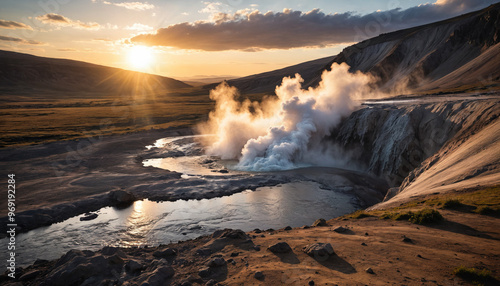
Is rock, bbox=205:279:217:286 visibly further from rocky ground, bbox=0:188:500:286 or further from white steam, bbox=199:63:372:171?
white steam, bbox=199:63:372:171

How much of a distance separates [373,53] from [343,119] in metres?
83.3

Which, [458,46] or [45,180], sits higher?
[458,46]

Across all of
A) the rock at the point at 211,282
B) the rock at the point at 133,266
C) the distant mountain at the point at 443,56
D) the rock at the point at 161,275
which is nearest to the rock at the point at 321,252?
the rock at the point at 211,282

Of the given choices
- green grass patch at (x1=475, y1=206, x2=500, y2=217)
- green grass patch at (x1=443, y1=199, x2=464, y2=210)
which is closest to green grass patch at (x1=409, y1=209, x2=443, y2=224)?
green grass patch at (x1=443, y1=199, x2=464, y2=210)

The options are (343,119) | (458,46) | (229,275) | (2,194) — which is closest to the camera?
(229,275)

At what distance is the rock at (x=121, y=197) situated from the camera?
25.5 metres

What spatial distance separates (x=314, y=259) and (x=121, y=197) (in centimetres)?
1991

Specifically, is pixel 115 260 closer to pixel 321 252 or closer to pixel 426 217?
pixel 321 252

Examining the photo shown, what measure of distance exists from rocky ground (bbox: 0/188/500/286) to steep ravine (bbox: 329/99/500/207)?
21.0 ft

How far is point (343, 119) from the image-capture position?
43.4 meters

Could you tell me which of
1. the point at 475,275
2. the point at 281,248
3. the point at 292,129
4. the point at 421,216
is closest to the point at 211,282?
the point at 281,248

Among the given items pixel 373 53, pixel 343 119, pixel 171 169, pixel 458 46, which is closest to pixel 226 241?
pixel 171 169

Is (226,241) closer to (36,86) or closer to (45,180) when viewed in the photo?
(45,180)

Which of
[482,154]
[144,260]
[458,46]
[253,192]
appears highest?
[458,46]
